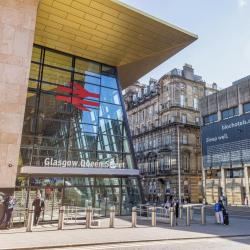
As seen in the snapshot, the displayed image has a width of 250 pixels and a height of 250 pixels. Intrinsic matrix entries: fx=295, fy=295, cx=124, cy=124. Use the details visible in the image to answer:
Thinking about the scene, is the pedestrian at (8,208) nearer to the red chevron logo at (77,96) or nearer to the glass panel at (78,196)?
the glass panel at (78,196)

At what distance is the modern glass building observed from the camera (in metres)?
17.7

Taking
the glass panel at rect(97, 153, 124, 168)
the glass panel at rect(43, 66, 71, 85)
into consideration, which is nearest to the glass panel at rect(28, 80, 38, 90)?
the glass panel at rect(43, 66, 71, 85)

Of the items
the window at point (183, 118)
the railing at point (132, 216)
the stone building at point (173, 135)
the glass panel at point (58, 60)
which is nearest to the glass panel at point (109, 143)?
the railing at point (132, 216)

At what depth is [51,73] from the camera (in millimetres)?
23109

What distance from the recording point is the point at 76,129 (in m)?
22.7

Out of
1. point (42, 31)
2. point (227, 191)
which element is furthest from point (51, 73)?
point (227, 191)

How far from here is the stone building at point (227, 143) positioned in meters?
44.7

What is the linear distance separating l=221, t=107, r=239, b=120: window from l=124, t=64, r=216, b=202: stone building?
10339 millimetres

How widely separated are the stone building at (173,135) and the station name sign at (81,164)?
3584 cm

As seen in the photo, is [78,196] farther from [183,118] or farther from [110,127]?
[183,118]

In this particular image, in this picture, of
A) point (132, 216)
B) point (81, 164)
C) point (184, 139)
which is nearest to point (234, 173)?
point (184, 139)

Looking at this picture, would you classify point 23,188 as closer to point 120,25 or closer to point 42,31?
point 42,31

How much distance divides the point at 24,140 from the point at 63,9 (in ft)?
29.9

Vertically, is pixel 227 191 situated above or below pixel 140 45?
below
